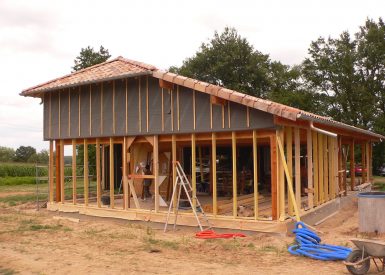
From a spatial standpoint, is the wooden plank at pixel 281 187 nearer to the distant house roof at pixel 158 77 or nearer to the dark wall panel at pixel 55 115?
the distant house roof at pixel 158 77

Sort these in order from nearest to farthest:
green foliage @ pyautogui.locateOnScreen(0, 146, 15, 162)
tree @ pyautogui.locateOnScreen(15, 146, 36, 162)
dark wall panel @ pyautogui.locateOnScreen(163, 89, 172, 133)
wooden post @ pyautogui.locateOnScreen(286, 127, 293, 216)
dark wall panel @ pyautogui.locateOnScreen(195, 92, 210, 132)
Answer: wooden post @ pyautogui.locateOnScreen(286, 127, 293, 216), dark wall panel @ pyautogui.locateOnScreen(195, 92, 210, 132), dark wall panel @ pyautogui.locateOnScreen(163, 89, 172, 133), green foliage @ pyautogui.locateOnScreen(0, 146, 15, 162), tree @ pyautogui.locateOnScreen(15, 146, 36, 162)

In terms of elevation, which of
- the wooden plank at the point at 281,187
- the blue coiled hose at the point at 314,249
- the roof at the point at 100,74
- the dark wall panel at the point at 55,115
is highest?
the roof at the point at 100,74

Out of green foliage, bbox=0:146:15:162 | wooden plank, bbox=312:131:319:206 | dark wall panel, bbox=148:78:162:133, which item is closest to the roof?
dark wall panel, bbox=148:78:162:133

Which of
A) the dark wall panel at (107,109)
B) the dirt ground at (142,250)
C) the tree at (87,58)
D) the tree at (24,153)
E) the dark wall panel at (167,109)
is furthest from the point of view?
the tree at (24,153)

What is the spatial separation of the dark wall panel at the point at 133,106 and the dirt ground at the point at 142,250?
9.27 ft

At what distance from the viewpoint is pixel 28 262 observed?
8297mm

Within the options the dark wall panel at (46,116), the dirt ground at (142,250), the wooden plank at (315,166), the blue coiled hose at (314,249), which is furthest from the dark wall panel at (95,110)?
the blue coiled hose at (314,249)

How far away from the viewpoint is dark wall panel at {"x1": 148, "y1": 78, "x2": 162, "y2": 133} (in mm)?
12453

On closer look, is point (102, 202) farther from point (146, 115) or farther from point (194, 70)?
point (194, 70)

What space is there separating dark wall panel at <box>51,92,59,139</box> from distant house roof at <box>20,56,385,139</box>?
0.50m

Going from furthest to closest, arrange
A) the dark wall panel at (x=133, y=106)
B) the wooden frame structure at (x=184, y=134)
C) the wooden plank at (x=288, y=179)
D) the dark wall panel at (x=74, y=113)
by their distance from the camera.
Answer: the dark wall panel at (x=74, y=113), the dark wall panel at (x=133, y=106), the wooden frame structure at (x=184, y=134), the wooden plank at (x=288, y=179)

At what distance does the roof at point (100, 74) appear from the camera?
12.4m

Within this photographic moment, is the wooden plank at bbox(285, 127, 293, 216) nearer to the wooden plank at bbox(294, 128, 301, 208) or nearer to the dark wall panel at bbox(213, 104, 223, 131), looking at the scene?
the wooden plank at bbox(294, 128, 301, 208)

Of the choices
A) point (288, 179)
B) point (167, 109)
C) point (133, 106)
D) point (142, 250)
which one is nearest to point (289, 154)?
point (288, 179)
